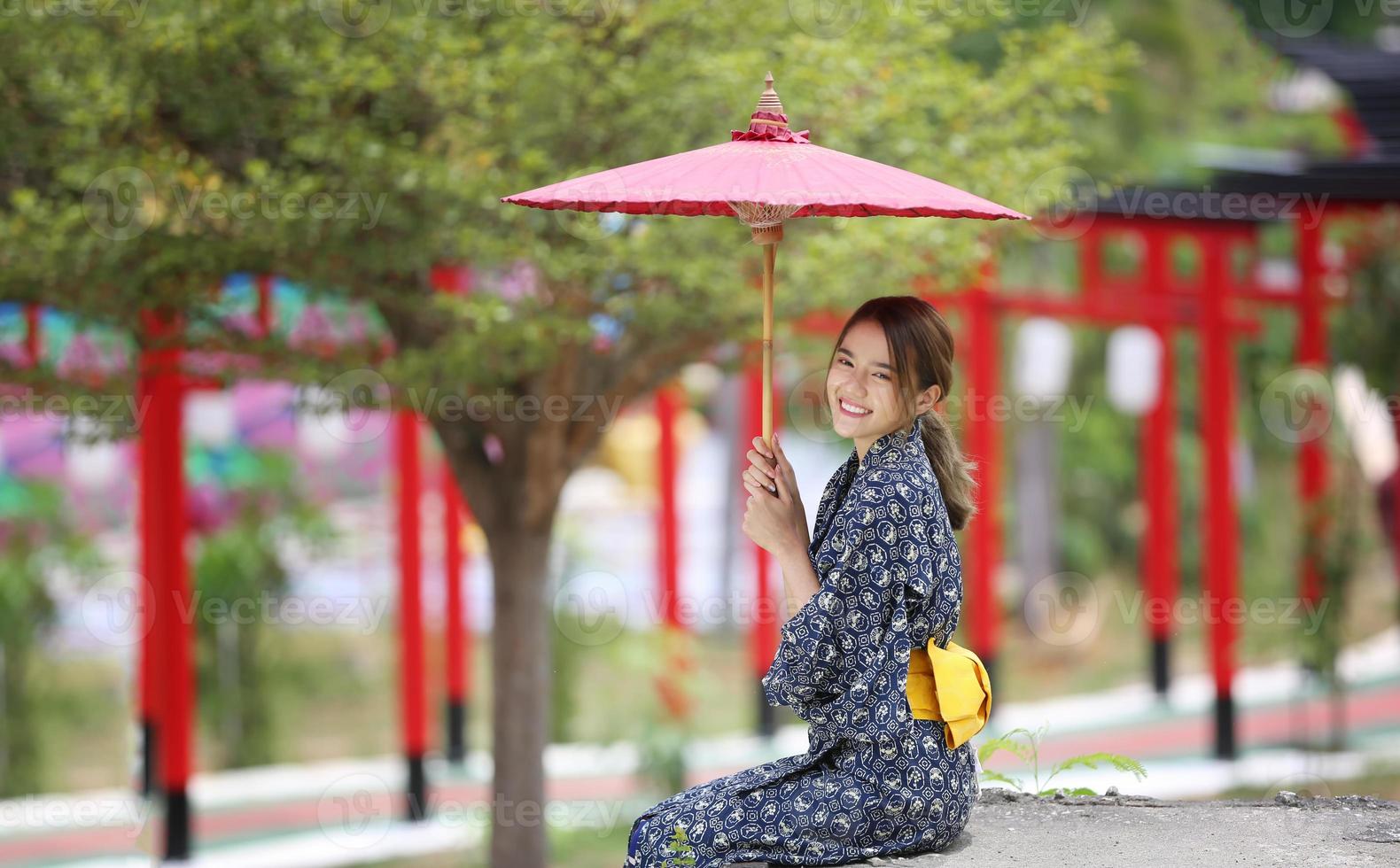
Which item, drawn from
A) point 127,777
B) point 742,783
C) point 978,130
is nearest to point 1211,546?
point 978,130

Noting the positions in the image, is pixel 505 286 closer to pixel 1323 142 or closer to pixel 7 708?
pixel 7 708

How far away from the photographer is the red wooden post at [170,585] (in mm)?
7652

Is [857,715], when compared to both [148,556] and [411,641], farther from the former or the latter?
[411,641]

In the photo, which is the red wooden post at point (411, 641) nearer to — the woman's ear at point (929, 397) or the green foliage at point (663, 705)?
the green foliage at point (663, 705)

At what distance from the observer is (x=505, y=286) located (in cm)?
810

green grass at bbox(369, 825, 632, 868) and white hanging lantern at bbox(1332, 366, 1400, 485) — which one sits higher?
white hanging lantern at bbox(1332, 366, 1400, 485)

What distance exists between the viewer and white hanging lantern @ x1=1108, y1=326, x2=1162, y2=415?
35.7ft

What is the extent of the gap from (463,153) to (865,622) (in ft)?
10.0

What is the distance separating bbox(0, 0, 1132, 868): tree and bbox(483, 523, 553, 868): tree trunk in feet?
2.56

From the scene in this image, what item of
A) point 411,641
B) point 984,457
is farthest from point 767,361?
point 984,457

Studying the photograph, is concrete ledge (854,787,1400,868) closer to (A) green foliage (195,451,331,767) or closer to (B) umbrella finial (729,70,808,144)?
(B) umbrella finial (729,70,808,144)

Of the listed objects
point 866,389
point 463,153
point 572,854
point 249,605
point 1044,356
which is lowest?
point 572,854

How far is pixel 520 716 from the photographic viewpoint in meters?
7.15

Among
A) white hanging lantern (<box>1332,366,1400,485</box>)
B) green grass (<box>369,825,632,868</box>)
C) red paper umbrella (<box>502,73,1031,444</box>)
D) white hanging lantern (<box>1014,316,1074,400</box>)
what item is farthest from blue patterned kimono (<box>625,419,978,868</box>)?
white hanging lantern (<box>1014,316,1074,400</box>)
